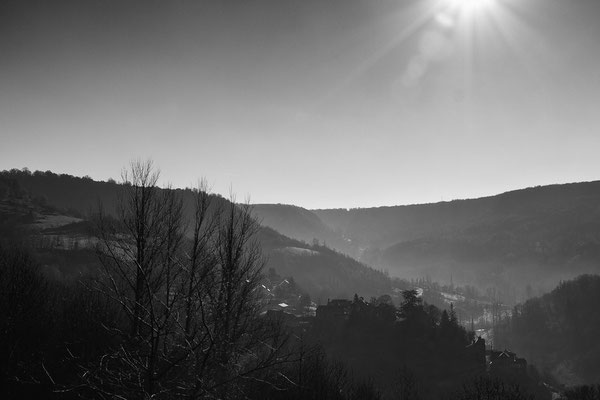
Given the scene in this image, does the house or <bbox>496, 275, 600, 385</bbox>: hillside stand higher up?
the house

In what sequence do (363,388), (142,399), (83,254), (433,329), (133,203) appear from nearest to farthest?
(142,399) < (133,203) < (363,388) < (433,329) < (83,254)

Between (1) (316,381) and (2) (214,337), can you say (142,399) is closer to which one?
(2) (214,337)

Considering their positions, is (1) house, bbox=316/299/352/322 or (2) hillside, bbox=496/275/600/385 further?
(2) hillside, bbox=496/275/600/385

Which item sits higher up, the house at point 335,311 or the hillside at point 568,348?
the house at point 335,311

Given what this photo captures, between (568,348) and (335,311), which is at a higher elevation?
(335,311)

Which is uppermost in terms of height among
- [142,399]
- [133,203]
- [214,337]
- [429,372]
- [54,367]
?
[133,203]

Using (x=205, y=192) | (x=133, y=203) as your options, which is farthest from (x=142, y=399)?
(x=205, y=192)

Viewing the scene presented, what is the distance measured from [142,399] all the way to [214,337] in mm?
1660

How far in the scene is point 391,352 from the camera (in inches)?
3728

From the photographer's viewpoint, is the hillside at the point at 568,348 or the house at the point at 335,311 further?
the hillside at the point at 568,348

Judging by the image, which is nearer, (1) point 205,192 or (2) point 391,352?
(1) point 205,192

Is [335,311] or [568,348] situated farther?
[568,348]

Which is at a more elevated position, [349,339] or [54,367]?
Answer: [54,367]

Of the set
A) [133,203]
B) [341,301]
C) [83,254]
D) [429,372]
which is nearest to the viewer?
[133,203]
